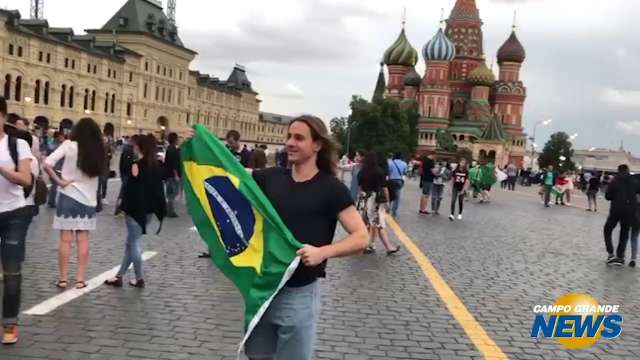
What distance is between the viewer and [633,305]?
8070mm

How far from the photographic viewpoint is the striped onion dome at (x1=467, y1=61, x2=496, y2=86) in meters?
95.4

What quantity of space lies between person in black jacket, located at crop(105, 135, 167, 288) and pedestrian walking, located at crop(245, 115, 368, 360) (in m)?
4.27

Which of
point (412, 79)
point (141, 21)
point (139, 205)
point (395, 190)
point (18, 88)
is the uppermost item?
point (141, 21)

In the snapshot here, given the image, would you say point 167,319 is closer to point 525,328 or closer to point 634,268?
point 525,328

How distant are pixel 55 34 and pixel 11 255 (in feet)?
221

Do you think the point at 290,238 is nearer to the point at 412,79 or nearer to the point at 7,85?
the point at 7,85

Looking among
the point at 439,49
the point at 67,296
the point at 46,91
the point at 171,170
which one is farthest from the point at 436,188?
→ the point at 439,49

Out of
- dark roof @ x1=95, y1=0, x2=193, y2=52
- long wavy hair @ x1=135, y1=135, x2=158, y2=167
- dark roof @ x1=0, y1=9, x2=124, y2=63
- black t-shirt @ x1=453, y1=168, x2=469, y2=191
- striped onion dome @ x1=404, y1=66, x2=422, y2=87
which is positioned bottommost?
black t-shirt @ x1=453, y1=168, x2=469, y2=191

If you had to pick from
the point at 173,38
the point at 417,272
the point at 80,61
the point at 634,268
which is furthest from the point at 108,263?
the point at 173,38

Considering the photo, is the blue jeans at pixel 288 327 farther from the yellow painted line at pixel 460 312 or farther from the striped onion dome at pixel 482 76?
the striped onion dome at pixel 482 76

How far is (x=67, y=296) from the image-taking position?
21.9ft

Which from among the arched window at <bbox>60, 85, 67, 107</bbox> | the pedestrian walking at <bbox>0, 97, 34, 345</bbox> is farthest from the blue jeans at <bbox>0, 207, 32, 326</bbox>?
the arched window at <bbox>60, 85, 67, 107</bbox>

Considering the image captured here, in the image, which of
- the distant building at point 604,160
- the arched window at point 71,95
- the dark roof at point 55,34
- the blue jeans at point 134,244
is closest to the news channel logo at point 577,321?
the blue jeans at point 134,244

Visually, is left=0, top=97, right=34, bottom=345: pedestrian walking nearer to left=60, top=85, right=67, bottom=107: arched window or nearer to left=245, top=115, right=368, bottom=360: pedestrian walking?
left=245, top=115, right=368, bottom=360: pedestrian walking
